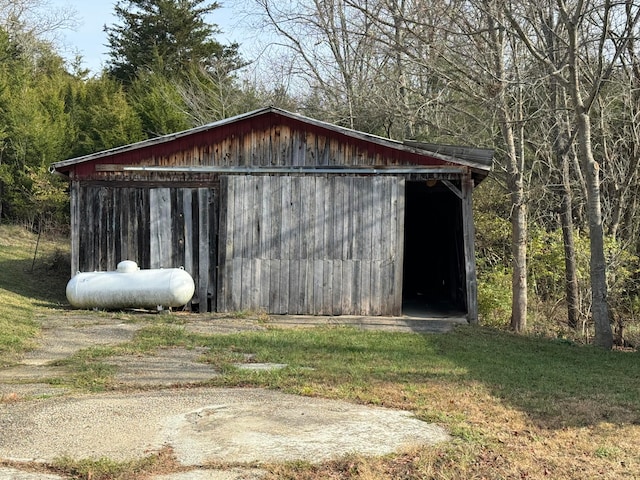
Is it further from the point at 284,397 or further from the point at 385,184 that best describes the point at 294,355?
the point at 385,184

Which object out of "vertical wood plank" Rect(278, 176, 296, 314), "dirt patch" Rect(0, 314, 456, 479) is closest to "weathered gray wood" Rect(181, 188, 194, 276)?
"vertical wood plank" Rect(278, 176, 296, 314)

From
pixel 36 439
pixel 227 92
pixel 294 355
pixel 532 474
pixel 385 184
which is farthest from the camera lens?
pixel 227 92

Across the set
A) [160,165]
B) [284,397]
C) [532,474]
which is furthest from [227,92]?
[532,474]

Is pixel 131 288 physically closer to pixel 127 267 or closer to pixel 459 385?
pixel 127 267

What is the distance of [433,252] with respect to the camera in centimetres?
1981

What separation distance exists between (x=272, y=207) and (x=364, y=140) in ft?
7.12

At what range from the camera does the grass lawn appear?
4.50 meters

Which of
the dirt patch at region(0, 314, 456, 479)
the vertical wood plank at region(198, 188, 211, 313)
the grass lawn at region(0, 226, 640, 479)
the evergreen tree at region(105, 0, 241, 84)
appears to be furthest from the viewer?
the evergreen tree at region(105, 0, 241, 84)

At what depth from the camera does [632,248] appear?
17500mm

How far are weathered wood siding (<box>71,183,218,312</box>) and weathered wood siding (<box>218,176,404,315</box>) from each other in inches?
14.0

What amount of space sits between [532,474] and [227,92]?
24802 mm

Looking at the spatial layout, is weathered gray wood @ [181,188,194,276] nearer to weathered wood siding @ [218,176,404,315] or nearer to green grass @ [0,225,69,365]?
weathered wood siding @ [218,176,404,315]

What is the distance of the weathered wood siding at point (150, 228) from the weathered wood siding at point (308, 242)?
1.16 feet

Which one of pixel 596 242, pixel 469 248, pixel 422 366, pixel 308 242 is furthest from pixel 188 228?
pixel 596 242
